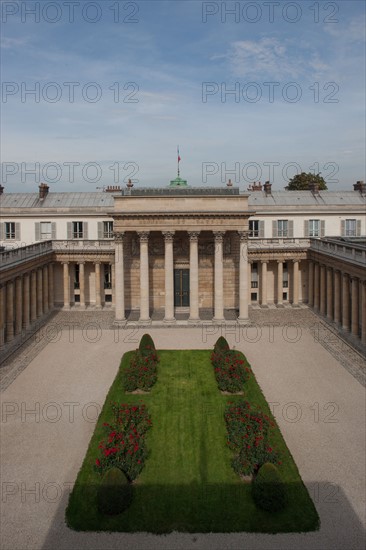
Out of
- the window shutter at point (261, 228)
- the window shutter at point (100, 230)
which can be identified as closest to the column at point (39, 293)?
the window shutter at point (100, 230)

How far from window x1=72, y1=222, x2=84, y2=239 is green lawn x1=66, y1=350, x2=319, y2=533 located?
33.7 m

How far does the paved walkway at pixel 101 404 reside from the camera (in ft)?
59.5

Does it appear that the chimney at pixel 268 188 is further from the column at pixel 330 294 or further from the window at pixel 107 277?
the window at pixel 107 277

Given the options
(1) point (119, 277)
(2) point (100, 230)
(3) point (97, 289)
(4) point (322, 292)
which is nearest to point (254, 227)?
(4) point (322, 292)

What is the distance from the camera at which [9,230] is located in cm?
6084

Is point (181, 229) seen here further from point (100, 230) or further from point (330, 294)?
point (330, 294)

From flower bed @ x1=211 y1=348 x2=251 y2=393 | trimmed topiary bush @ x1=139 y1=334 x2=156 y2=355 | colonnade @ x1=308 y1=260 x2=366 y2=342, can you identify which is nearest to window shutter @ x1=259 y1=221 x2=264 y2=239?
colonnade @ x1=308 y1=260 x2=366 y2=342

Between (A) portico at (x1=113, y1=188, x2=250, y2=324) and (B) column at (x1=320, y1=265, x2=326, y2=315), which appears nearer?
(A) portico at (x1=113, y1=188, x2=250, y2=324)

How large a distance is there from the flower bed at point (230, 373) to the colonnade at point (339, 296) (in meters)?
13.8

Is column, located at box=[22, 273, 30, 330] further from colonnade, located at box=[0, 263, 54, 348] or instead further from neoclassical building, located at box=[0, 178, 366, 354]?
neoclassical building, located at box=[0, 178, 366, 354]

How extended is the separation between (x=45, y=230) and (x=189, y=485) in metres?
46.0

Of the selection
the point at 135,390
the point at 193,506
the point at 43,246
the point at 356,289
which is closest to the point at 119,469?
the point at 193,506

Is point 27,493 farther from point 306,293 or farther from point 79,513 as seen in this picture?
point 306,293

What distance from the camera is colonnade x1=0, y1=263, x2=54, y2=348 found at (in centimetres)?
4206
